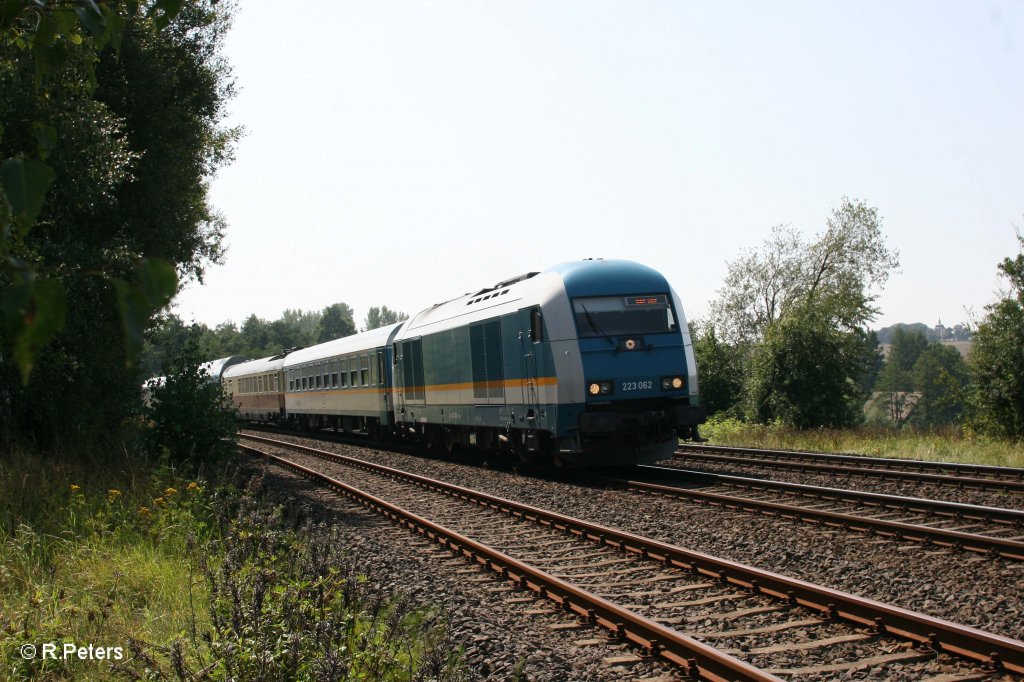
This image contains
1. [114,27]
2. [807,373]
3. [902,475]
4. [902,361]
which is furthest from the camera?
[902,361]

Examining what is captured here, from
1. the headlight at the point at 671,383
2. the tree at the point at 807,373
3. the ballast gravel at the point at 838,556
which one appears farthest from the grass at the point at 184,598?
the tree at the point at 807,373

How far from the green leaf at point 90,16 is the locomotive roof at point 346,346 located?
874 inches

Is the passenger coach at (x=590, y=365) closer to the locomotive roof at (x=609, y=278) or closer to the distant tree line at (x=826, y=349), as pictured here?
the locomotive roof at (x=609, y=278)

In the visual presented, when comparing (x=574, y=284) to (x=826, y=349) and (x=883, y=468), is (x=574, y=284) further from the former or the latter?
(x=826, y=349)

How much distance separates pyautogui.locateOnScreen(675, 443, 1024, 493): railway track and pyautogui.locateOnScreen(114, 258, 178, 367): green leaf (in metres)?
12.6

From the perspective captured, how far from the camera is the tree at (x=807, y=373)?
2936cm

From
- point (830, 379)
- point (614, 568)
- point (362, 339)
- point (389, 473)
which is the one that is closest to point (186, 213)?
point (362, 339)

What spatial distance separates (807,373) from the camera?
29578 mm

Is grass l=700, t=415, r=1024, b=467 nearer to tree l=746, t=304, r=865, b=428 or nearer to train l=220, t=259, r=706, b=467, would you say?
tree l=746, t=304, r=865, b=428

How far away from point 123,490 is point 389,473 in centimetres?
695

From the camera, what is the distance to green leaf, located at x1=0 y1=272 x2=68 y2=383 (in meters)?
1.46

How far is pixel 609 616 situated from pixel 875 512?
542 centimetres

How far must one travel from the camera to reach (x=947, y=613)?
6.54 m

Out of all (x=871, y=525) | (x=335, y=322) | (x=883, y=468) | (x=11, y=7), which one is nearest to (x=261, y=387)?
(x=883, y=468)
